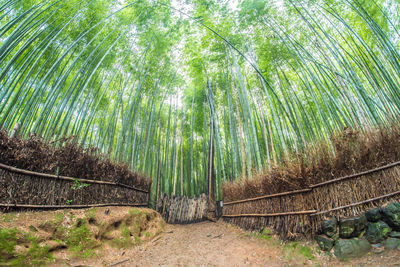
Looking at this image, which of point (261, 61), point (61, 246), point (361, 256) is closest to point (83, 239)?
point (61, 246)

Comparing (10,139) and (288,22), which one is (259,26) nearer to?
(288,22)

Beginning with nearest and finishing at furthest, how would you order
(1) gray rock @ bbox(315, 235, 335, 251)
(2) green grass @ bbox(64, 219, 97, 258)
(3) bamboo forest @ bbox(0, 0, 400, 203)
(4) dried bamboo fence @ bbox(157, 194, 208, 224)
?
(1) gray rock @ bbox(315, 235, 335, 251), (2) green grass @ bbox(64, 219, 97, 258), (3) bamboo forest @ bbox(0, 0, 400, 203), (4) dried bamboo fence @ bbox(157, 194, 208, 224)

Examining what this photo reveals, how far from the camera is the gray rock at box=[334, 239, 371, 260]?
72.6 inches

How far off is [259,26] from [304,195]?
4.20 metres

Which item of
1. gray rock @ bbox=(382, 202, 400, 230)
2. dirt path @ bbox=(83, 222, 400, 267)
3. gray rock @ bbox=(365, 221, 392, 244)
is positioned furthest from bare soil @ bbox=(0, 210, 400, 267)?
gray rock @ bbox=(382, 202, 400, 230)

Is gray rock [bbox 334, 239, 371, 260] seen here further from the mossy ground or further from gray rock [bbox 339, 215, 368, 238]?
the mossy ground

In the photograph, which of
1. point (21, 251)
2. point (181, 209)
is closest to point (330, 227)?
point (21, 251)

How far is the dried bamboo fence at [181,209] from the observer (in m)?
5.15

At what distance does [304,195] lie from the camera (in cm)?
242

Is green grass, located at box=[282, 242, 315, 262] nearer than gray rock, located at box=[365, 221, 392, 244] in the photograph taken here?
No

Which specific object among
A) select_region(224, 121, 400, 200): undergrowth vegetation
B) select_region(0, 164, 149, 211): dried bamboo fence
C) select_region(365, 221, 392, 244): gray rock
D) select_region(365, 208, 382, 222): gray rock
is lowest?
select_region(365, 221, 392, 244): gray rock

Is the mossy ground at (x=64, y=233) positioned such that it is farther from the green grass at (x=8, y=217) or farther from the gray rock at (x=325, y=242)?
the gray rock at (x=325, y=242)

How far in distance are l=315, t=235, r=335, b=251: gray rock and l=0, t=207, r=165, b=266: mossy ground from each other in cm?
262

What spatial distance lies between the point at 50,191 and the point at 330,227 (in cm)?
327
